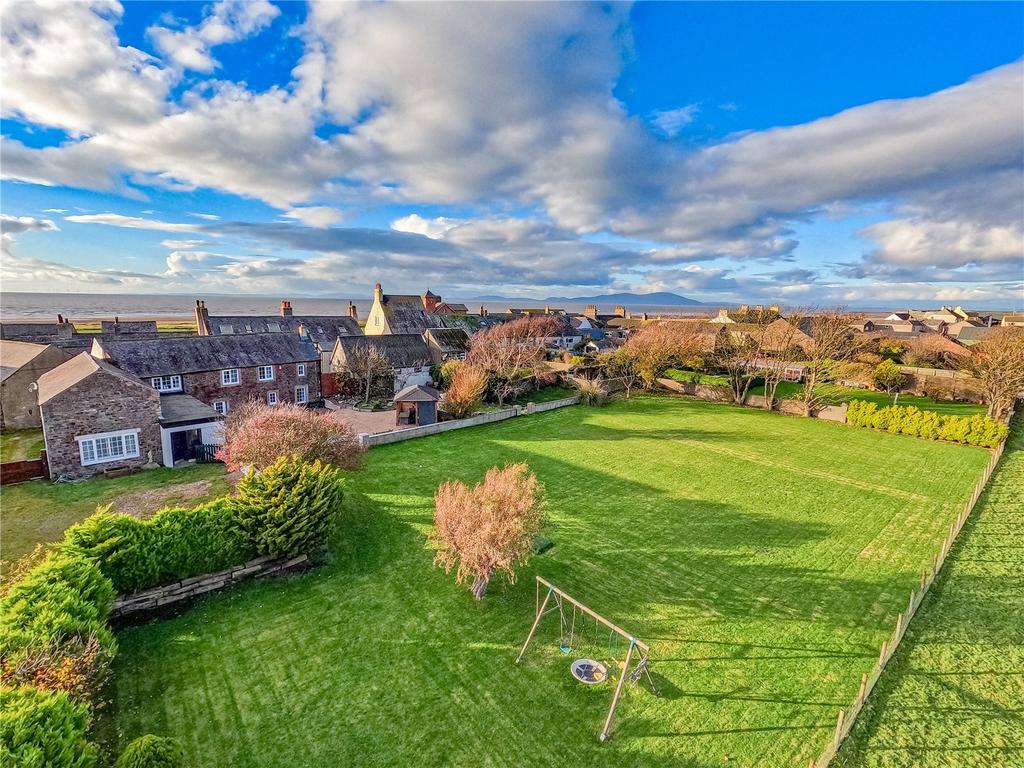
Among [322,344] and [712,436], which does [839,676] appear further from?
[322,344]

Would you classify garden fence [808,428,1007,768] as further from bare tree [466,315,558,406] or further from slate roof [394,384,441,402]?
bare tree [466,315,558,406]

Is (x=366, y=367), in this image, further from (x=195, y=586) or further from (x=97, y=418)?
(x=195, y=586)

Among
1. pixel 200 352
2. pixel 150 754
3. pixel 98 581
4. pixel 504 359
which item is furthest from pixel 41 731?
pixel 504 359

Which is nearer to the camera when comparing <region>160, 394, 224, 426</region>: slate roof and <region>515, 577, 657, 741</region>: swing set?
<region>515, 577, 657, 741</region>: swing set

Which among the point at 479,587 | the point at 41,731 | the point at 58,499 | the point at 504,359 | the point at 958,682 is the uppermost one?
the point at 504,359

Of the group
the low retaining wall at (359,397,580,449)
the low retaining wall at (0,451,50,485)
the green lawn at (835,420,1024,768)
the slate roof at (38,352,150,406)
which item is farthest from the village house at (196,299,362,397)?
the green lawn at (835,420,1024,768)

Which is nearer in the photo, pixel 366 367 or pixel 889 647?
pixel 889 647

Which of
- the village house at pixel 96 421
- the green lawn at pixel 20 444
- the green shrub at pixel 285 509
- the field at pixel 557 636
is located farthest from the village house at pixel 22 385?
the green shrub at pixel 285 509
